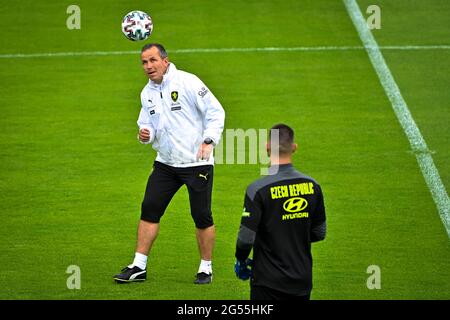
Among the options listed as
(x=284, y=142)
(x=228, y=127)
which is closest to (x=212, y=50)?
(x=228, y=127)

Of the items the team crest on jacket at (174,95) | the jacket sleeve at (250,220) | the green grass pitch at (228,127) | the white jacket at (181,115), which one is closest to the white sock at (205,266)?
the green grass pitch at (228,127)

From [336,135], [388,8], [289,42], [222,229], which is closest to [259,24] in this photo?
[289,42]

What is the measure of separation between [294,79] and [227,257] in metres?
7.02

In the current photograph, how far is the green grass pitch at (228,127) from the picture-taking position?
11.3 m

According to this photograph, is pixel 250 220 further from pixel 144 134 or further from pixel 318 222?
pixel 144 134

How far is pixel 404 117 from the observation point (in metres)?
16.4

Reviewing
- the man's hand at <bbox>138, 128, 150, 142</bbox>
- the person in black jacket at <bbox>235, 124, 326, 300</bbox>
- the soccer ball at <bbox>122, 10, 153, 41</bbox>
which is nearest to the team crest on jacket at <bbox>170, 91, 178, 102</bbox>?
the man's hand at <bbox>138, 128, 150, 142</bbox>

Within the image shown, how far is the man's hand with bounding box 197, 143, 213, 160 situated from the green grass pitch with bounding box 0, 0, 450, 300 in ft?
4.48

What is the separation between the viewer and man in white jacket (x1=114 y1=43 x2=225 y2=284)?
34.1ft

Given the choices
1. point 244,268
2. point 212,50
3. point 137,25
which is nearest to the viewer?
point 244,268

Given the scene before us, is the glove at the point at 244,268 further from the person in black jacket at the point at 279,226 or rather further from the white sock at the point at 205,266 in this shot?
the white sock at the point at 205,266

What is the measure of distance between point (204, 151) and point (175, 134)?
477 mm

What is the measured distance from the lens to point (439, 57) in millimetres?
18906

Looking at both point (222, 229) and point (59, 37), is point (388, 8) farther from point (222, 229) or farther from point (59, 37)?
point (222, 229)
